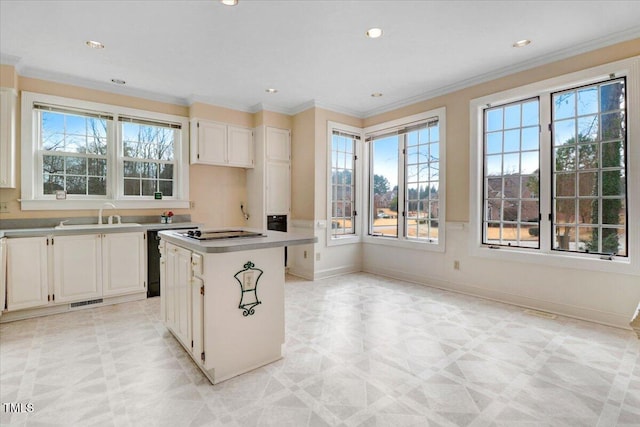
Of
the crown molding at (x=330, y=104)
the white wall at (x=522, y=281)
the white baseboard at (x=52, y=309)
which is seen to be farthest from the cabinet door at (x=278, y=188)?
the white baseboard at (x=52, y=309)

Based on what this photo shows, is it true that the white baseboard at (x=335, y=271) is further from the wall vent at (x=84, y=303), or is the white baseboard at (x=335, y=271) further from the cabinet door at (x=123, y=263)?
the wall vent at (x=84, y=303)

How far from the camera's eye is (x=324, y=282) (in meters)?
4.84

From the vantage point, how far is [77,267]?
3.64 metres

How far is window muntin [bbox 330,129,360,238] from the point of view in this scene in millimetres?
5359

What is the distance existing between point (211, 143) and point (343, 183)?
2240 mm

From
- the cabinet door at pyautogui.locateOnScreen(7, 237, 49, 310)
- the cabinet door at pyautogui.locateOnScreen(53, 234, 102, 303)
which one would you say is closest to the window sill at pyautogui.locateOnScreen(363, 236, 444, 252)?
the cabinet door at pyautogui.locateOnScreen(53, 234, 102, 303)

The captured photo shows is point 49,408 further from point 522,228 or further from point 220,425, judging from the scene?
point 522,228

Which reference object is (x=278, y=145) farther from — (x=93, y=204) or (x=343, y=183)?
(x=93, y=204)

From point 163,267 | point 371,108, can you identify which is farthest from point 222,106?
point 163,267

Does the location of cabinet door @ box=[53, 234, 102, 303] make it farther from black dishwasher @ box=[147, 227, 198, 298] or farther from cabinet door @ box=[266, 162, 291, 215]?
cabinet door @ box=[266, 162, 291, 215]

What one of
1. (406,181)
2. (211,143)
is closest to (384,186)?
(406,181)

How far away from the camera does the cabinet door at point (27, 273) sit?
10.8 feet

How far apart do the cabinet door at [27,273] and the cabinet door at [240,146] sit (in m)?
2.62

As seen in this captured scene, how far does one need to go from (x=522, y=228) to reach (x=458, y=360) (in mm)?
2155
